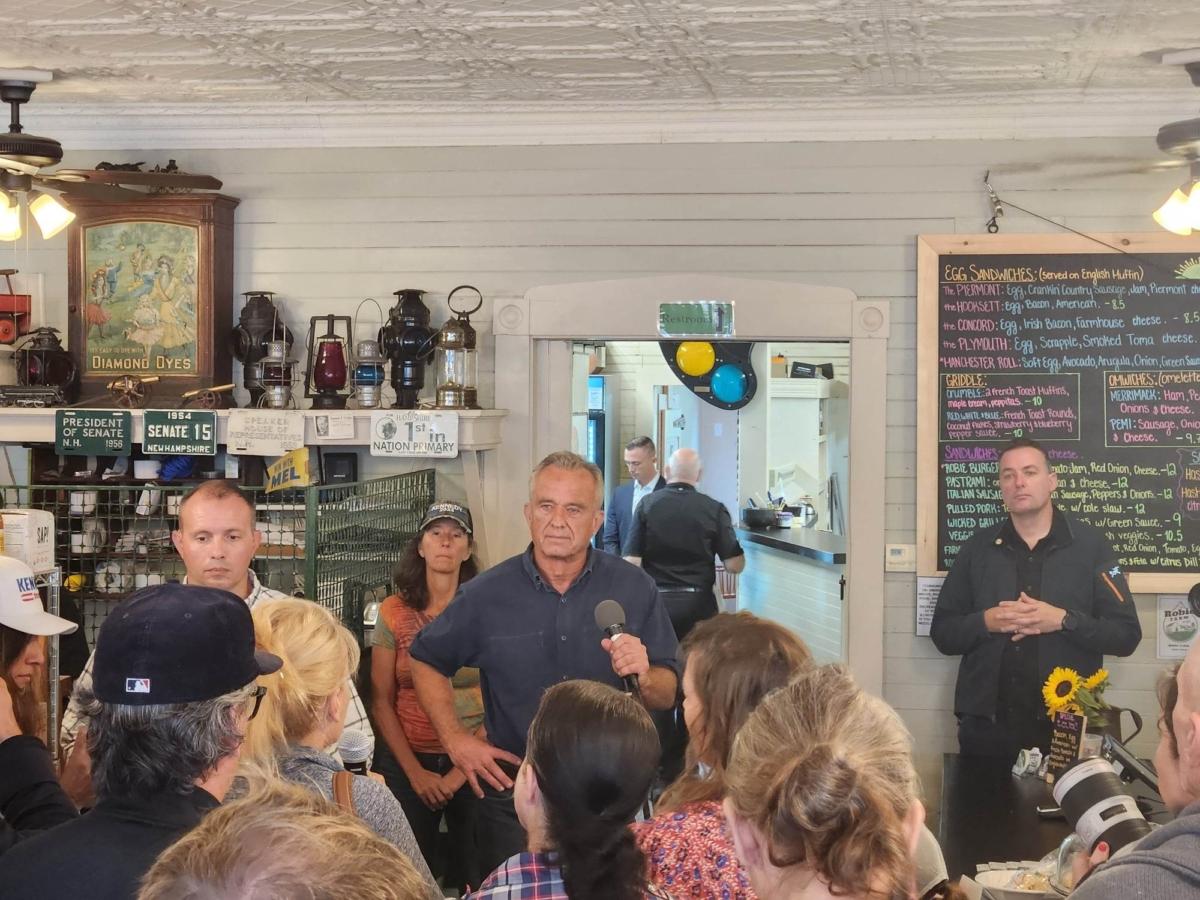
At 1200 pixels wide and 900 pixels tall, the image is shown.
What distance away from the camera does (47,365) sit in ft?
16.7

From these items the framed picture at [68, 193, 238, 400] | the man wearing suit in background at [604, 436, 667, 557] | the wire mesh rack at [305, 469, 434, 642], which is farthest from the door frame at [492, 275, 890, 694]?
the man wearing suit in background at [604, 436, 667, 557]

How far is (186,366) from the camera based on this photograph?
514cm

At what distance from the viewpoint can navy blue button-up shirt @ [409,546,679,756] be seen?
3.25 meters

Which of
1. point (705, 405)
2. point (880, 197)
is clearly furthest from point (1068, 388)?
point (705, 405)

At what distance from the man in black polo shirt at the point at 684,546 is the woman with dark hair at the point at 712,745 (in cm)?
369

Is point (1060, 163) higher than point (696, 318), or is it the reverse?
point (1060, 163)

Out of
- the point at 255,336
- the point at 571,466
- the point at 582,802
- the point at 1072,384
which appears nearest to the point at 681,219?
the point at 1072,384

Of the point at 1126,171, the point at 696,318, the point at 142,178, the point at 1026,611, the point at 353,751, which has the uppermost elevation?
the point at 1126,171

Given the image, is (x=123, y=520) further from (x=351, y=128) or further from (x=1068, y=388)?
(x=1068, y=388)

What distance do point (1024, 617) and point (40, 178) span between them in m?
3.41

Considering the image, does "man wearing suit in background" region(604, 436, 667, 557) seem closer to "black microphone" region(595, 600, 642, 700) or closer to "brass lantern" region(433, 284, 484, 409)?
"brass lantern" region(433, 284, 484, 409)

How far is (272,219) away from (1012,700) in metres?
3.42

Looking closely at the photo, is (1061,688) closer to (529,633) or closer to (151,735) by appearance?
(529,633)

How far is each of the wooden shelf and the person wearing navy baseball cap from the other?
2.89 metres
